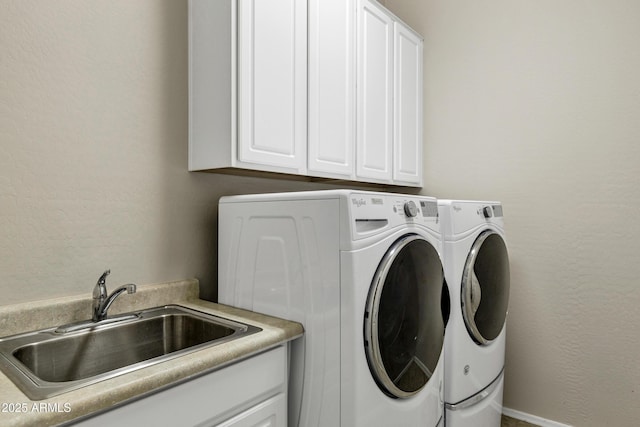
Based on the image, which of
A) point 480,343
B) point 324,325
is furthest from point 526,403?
point 324,325

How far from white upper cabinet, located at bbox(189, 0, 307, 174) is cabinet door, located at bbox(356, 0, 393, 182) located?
47 cm

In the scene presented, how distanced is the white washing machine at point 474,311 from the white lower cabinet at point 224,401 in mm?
845

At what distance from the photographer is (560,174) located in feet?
7.42

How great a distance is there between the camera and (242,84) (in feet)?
5.08

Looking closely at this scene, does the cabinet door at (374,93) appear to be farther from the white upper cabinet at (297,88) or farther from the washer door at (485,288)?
the washer door at (485,288)

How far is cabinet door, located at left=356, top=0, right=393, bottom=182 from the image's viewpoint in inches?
85.8

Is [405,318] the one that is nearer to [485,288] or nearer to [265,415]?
[265,415]

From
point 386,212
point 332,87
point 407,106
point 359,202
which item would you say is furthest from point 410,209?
point 407,106

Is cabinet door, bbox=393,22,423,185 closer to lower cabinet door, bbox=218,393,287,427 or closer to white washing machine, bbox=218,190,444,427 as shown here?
white washing machine, bbox=218,190,444,427

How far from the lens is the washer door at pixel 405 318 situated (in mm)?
1305

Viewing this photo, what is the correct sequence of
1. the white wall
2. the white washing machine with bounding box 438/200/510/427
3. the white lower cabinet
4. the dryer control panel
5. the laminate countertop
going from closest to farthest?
1. the laminate countertop
2. the white lower cabinet
3. the dryer control panel
4. the white washing machine with bounding box 438/200/510/427
5. the white wall

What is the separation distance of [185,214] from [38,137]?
1.99ft

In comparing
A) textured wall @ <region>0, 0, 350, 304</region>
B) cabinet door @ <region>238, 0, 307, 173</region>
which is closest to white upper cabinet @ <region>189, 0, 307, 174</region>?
cabinet door @ <region>238, 0, 307, 173</region>

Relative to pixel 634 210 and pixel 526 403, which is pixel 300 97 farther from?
pixel 526 403
